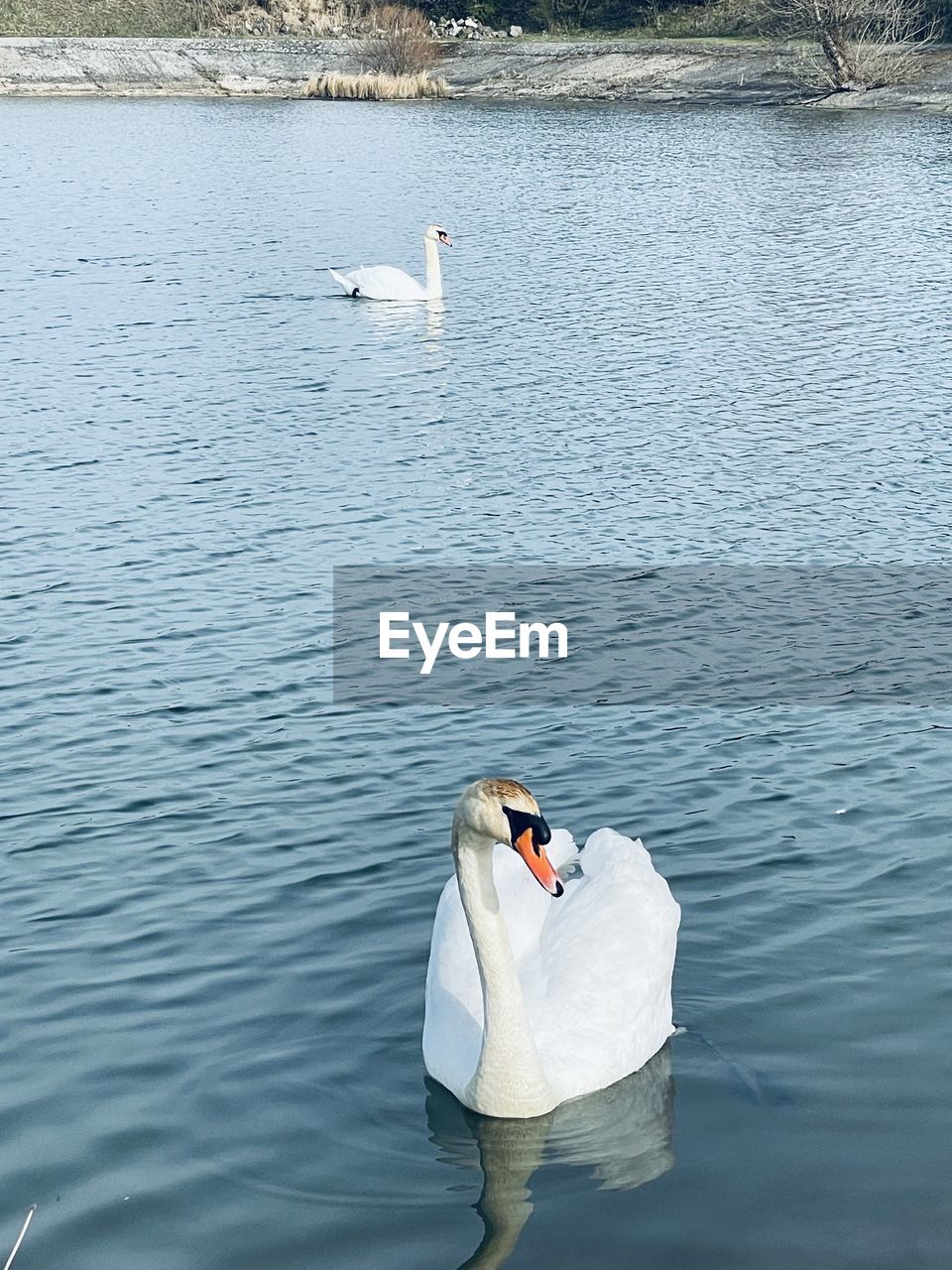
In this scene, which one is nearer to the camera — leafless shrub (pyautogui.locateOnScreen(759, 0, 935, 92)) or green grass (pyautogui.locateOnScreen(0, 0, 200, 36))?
leafless shrub (pyautogui.locateOnScreen(759, 0, 935, 92))

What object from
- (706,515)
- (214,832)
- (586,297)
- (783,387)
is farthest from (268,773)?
(586,297)

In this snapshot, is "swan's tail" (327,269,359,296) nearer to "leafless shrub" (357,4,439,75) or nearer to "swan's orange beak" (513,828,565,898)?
"swan's orange beak" (513,828,565,898)

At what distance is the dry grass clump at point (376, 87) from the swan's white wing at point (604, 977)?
78938mm

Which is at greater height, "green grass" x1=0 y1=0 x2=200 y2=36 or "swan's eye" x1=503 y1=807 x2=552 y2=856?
"green grass" x1=0 y1=0 x2=200 y2=36

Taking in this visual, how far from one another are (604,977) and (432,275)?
27492 millimetres

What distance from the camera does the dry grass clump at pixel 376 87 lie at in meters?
84.0

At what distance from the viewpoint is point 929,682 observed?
15414mm

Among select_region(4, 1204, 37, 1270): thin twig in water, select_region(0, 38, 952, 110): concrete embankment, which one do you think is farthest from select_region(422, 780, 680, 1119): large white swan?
select_region(0, 38, 952, 110): concrete embankment

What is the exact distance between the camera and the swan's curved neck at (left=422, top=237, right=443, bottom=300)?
35219mm

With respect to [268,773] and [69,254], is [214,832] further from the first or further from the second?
[69,254]

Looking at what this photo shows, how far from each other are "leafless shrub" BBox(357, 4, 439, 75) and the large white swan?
83698 mm

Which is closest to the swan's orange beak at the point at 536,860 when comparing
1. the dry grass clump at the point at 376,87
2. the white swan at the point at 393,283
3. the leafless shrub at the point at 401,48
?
the white swan at the point at 393,283

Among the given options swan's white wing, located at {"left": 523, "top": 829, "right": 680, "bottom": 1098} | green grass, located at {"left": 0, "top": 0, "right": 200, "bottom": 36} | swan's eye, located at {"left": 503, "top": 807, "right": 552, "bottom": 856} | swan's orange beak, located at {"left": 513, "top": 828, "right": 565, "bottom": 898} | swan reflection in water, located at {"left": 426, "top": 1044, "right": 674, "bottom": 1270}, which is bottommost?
swan reflection in water, located at {"left": 426, "top": 1044, "right": 674, "bottom": 1270}

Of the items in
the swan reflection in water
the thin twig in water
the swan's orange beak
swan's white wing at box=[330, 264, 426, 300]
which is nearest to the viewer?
the thin twig in water
